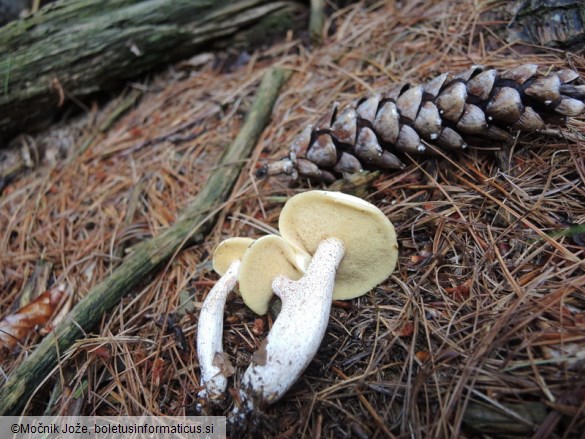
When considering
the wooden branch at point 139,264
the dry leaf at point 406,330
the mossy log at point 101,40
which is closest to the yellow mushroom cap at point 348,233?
the dry leaf at point 406,330

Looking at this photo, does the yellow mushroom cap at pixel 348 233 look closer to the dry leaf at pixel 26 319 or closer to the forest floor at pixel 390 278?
the forest floor at pixel 390 278

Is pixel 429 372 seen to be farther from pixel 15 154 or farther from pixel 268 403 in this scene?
pixel 15 154

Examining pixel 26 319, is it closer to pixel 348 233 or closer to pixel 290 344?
pixel 290 344

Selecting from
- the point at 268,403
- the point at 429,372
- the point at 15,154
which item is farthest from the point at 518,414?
the point at 15,154

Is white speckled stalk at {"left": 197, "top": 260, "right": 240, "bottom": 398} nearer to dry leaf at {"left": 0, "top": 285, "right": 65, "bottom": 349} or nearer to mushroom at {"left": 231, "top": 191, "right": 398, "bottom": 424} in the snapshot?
mushroom at {"left": 231, "top": 191, "right": 398, "bottom": 424}

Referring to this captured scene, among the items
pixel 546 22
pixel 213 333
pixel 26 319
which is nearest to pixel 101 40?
pixel 26 319

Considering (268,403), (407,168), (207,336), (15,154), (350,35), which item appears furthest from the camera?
(15,154)

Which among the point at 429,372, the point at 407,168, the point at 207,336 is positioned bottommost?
the point at 429,372
